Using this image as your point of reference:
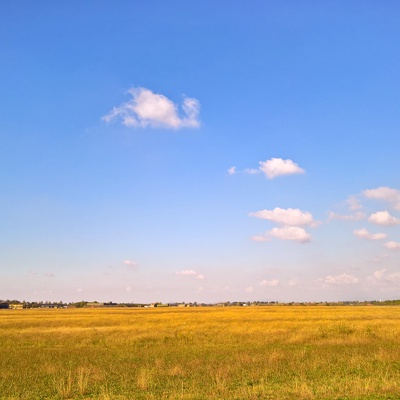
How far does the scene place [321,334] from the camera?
1358 inches

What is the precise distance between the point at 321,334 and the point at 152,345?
13.8 meters

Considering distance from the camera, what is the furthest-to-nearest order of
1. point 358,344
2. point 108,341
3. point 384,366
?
point 108,341 → point 358,344 → point 384,366

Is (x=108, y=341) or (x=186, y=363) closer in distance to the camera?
(x=186, y=363)

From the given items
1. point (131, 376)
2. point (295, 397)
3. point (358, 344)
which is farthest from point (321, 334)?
point (295, 397)

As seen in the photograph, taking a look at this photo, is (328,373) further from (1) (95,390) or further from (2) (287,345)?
(2) (287,345)

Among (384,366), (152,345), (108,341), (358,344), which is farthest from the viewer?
(108,341)

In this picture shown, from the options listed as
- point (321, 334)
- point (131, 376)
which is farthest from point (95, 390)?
point (321, 334)

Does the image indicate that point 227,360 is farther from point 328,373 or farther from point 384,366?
point 384,366

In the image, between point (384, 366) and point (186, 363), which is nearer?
point (384, 366)

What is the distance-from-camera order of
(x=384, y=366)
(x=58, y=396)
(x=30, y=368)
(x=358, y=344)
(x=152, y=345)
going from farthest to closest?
(x=152, y=345) < (x=358, y=344) < (x=30, y=368) < (x=384, y=366) < (x=58, y=396)

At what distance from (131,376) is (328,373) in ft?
26.7

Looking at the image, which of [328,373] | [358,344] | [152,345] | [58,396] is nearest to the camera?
[58,396]

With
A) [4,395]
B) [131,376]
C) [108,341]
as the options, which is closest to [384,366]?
[131,376]

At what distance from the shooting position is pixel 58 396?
14375mm
